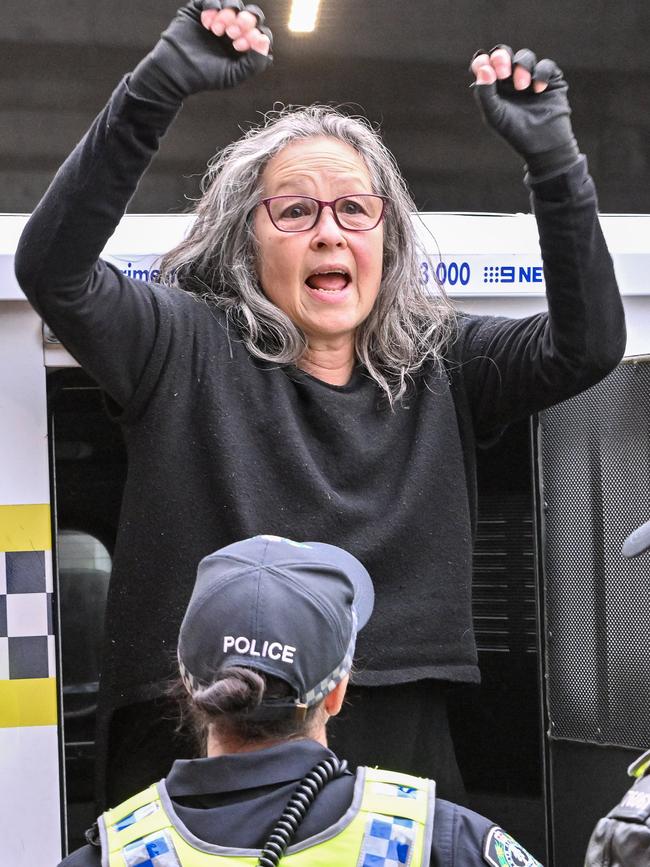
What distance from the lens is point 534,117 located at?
1980 mm

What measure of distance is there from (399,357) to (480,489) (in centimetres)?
90

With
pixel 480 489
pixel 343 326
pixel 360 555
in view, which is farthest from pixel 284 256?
pixel 480 489

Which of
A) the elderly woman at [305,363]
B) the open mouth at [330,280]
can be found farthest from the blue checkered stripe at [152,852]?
the open mouth at [330,280]

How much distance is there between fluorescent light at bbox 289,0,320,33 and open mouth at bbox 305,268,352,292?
1.27 meters

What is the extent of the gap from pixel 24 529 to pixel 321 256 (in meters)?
0.81

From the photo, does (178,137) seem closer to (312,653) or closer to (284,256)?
(284,256)

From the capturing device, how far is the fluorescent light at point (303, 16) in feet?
10.7

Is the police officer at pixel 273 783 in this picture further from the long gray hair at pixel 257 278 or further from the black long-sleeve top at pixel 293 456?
the long gray hair at pixel 257 278

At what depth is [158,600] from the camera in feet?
6.76

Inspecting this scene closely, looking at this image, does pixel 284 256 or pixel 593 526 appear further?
pixel 593 526

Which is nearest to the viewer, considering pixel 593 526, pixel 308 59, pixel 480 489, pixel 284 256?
pixel 284 256

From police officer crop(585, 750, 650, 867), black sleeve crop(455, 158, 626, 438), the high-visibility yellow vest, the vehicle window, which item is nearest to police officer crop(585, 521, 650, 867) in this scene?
police officer crop(585, 750, 650, 867)

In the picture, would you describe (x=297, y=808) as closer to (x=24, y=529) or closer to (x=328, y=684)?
(x=328, y=684)

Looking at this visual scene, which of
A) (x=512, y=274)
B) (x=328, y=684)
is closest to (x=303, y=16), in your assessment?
(x=512, y=274)
